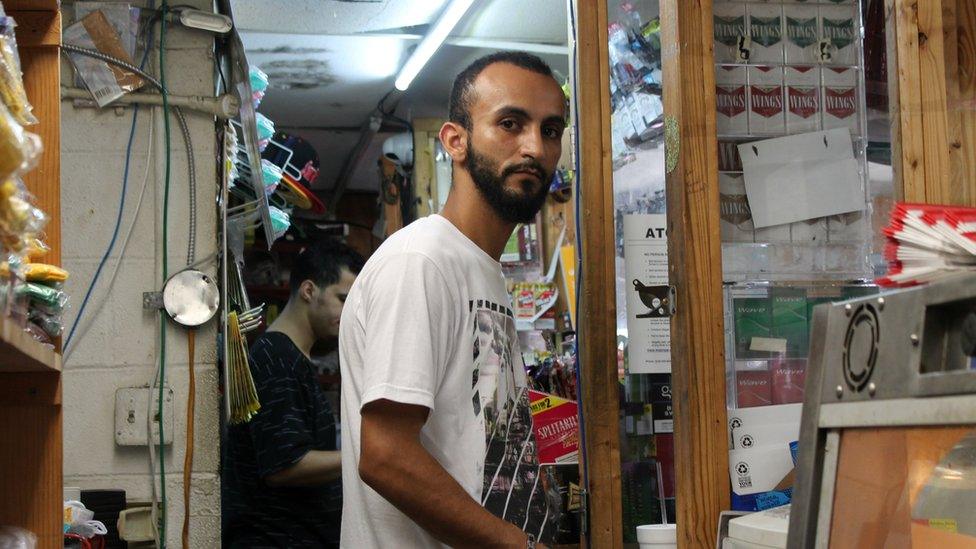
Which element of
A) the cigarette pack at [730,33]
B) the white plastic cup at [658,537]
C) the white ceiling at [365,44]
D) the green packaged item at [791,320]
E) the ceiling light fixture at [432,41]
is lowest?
the white plastic cup at [658,537]

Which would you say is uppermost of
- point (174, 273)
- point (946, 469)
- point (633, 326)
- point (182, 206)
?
point (182, 206)

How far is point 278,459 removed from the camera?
333 cm

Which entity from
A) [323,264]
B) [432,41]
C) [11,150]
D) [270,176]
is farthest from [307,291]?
[11,150]

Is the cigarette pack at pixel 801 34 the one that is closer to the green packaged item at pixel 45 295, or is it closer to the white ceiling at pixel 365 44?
the green packaged item at pixel 45 295

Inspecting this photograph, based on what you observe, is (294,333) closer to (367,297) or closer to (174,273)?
(174,273)

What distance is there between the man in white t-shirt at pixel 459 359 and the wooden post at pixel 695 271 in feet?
1.01

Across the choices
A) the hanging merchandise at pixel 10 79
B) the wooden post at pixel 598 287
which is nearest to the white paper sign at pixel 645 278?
the wooden post at pixel 598 287

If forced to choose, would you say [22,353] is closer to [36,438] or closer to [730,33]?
[36,438]

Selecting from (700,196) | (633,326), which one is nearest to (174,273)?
(633,326)

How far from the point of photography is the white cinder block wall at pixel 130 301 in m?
2.99

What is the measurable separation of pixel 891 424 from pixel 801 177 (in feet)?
3.99

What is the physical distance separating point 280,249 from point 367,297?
5.76 m

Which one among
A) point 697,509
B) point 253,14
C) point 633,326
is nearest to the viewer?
point 697,509

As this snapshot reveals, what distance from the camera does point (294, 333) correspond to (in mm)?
3898
